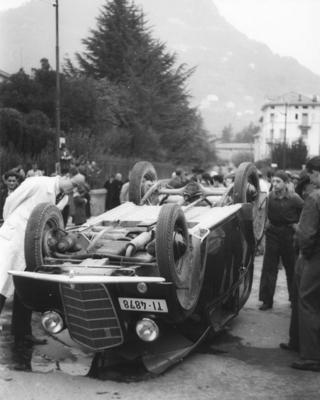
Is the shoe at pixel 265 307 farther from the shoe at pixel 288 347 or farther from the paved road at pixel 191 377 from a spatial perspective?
the shoe at pixel 288 347

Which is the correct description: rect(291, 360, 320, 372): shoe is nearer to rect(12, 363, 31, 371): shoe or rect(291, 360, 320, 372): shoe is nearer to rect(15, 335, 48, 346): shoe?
rect(12, 363, 31, 371): shoe

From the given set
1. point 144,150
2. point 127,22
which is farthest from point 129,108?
point 127,22

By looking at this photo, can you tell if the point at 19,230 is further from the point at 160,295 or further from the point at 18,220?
the point at 160,295

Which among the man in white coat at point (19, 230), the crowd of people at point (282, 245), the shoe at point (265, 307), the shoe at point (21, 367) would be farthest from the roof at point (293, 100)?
the shoe at point (21, 367)

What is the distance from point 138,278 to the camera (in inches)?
197

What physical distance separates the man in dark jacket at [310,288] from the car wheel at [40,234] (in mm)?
2348

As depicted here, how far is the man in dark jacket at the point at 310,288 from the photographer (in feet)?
18.8

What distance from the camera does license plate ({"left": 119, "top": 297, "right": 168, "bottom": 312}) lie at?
516cm

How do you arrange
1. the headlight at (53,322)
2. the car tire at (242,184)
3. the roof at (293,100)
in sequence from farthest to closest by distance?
the roof at (293,100)
the car tire at (242,184)
the headlight at (53,322)

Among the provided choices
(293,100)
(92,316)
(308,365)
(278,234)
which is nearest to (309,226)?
(308,365)

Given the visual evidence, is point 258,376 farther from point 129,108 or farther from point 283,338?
point 129,108

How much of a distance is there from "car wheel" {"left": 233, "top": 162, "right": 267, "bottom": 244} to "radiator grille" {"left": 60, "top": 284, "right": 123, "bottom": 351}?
2.90 m

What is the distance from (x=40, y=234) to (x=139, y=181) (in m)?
2.58

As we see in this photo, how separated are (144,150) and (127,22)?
1009 centimetres
